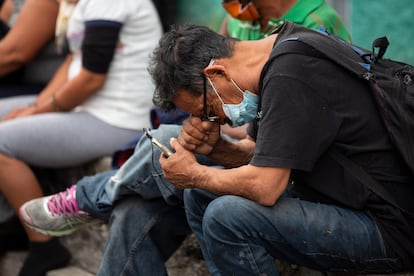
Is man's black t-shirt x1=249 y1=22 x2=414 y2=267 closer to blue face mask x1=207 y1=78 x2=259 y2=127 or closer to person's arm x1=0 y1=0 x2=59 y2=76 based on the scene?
blue face mask x1=207 y1=78 x2=259 y2=127

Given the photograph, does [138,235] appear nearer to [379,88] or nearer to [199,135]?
[199,135]

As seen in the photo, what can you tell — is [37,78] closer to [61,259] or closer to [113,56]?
[113,56]

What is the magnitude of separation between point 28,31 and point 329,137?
2.53m

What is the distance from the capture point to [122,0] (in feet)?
13.5

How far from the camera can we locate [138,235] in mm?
3299

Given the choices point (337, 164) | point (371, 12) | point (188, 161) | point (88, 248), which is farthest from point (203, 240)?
point (371, 12)

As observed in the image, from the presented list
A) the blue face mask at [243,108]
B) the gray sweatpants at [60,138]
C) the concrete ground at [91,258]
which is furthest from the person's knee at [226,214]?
the gray sweatpants at [60,138]

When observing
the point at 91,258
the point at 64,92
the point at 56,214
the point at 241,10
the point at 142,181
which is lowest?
the point at 91,258

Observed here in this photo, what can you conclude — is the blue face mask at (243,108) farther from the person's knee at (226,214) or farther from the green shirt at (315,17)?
the green shirt at (315,17)

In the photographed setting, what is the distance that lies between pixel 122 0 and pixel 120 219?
52.4 inches

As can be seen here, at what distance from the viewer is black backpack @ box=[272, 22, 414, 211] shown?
103 inches

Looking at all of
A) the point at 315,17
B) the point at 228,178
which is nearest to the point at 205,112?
the point at 228,178

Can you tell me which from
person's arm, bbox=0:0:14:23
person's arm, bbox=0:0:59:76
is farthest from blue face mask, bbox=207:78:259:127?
person's arm, bbox=0:0:14:23

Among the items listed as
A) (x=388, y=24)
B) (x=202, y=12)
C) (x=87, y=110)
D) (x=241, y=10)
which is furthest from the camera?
(x=202, y=12)
